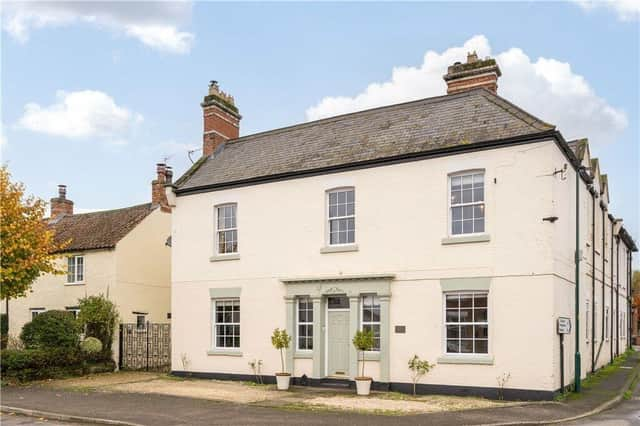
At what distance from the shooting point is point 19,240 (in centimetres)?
2125

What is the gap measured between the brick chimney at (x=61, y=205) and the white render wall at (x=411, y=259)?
1492cm

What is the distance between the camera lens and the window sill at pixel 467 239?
16781 millimetres

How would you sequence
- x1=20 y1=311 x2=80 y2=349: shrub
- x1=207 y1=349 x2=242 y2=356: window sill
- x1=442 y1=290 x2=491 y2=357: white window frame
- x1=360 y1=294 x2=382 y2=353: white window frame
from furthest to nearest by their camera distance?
x1=20 y1=311 x2=80 y2=349: shrub → x1=207 y1=349 x2=242 y2=356: window sill → x1=360 y1=294 x2=382 y2=353: white window frame → x1=442 y1=290 x2=491 y2=357: white window frame

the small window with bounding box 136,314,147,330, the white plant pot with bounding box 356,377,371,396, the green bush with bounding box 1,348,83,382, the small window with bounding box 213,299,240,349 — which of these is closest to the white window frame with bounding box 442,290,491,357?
the white plant pot with bounding box 356,377,371,396

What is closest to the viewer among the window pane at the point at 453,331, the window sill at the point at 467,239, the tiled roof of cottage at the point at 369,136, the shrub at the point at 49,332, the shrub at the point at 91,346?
the window sill at the point at 467,239

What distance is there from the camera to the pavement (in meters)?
13.3

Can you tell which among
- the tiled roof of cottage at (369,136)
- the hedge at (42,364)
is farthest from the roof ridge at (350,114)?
the hedge at (42,364)

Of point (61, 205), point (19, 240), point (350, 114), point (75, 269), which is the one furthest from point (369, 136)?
point (61, 205)

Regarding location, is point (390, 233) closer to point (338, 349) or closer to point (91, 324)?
point (338, 349)

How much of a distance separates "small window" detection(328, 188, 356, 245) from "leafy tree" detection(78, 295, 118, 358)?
11.6 metres

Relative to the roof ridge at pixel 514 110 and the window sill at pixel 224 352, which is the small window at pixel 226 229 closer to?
the window sill at pixel 224 352

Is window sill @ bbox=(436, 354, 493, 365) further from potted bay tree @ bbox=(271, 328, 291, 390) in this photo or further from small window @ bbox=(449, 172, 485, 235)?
potted bay tree @ bbox=(271, 328, 291, 390)

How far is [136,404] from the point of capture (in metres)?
16.1

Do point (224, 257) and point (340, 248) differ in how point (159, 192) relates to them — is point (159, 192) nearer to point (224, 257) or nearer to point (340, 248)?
point (224, 257)
